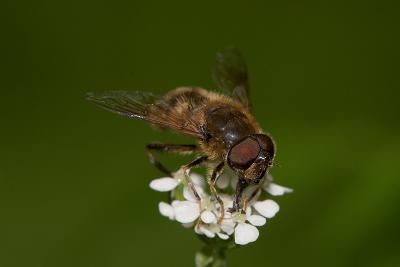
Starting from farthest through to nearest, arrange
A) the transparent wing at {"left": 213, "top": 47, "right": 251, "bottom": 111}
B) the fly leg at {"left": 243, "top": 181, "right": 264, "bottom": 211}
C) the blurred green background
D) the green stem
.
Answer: the blurred green background → the transparent wing at {"left": 213, "top": 47, "right": 251, "bottom": 111} → the green stem → the fly leg at {"left": 243, "top": 181, "right": 264, "bottom": 211}

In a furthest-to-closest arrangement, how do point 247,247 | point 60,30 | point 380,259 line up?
point 60,30 → point 247,247 → point 380,259

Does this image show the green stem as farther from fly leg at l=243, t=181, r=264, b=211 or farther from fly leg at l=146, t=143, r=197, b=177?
fly leg at l=146, t=143, r=197, b=177

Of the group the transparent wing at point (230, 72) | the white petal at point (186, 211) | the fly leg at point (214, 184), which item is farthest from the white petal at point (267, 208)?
the transparent wing at point (230, 72)

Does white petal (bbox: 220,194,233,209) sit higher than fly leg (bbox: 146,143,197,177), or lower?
lower

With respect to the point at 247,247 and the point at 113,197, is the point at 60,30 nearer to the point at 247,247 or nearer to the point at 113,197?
the point at 113,197

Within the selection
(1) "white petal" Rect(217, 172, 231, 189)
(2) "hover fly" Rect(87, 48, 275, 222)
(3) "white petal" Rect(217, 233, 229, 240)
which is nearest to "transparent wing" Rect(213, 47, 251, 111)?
(2) "hover fly" Rect(87, 48, 275, 222)

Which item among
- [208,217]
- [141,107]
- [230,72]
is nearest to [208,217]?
[208,217]

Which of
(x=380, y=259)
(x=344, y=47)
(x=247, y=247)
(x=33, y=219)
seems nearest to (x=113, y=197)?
(x=33, y=219)
